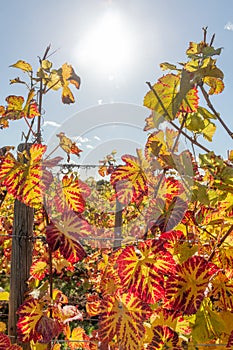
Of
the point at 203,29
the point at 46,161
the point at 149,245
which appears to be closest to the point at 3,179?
the point at 46,161

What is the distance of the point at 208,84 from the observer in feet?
3.72

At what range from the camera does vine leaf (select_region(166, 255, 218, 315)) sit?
940mm

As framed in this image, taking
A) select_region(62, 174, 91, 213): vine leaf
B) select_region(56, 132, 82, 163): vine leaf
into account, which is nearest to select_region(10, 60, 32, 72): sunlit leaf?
select_region(56, 132, 82, 163): vine leaf

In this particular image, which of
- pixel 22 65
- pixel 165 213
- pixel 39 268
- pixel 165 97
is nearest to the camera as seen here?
pixel 165 97

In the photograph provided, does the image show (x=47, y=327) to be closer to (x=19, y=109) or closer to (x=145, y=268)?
(x=145, y=268)

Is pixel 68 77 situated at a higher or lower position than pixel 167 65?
higher

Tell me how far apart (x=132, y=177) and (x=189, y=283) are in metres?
0.31

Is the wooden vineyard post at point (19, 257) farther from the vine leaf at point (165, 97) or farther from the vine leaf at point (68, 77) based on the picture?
the vine leaf at point (165, 97)

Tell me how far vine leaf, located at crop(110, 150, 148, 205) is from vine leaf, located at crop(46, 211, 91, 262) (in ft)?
0.48

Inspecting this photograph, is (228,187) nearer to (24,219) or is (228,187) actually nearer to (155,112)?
(155,112)

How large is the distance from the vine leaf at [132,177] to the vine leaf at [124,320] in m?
0.27

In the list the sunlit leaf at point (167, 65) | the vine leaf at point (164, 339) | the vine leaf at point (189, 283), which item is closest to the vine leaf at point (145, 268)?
the vine leaf at point (189, 283)

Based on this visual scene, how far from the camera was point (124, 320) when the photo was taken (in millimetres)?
1021

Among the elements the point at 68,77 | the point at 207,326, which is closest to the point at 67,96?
the point at 68,77
